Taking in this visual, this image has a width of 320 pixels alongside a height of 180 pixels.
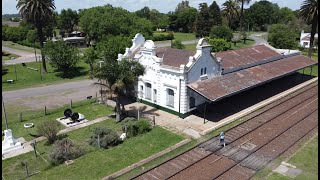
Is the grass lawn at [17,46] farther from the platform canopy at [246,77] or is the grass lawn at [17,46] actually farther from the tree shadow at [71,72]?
the platform canopy at [246,77]

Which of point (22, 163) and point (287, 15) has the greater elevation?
point (287, 15)

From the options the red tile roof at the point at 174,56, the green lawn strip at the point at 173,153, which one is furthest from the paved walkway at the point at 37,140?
the green lawn strip at the point at 173,153

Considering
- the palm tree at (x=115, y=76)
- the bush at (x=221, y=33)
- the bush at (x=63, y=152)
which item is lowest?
the bush at (x=63, y=152)

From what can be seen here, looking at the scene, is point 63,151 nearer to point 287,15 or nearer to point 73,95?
point 73,95

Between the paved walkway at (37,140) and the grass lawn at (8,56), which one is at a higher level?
the grass lawn at (8,56)

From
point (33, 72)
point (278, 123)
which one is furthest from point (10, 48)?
point (278, 123)

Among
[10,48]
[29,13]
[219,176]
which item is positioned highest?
[29,13]

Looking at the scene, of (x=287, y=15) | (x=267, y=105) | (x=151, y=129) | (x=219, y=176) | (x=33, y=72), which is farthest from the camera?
(x=287, y=15)
